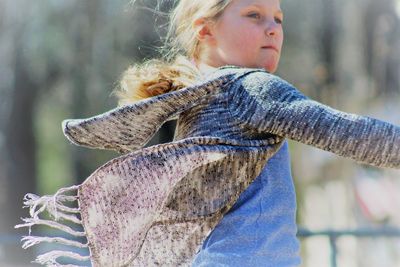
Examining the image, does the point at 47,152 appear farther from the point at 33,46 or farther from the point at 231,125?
the point at 231,125

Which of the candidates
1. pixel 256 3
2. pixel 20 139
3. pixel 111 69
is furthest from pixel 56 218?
pixel 20 139

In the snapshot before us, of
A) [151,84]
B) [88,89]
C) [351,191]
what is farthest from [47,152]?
[151,84]

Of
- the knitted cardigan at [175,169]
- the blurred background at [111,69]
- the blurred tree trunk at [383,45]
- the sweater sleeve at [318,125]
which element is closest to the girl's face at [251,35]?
the knitted cardigan at [175,169]

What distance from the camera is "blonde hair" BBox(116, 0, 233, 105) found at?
288cm

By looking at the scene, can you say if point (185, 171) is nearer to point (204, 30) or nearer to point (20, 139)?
point (204, 30)

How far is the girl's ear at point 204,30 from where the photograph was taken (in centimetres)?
296

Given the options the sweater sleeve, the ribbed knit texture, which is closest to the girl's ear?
the ribbed knit texture

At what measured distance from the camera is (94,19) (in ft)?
54.2

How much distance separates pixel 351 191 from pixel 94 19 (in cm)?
499

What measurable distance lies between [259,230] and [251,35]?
1.87 feet

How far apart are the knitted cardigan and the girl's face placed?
0.47 feet

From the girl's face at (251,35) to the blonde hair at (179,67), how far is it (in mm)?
55

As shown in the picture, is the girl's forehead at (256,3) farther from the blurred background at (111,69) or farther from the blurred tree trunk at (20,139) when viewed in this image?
the blurred tree trunk at (20,139)

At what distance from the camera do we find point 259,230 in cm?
260
